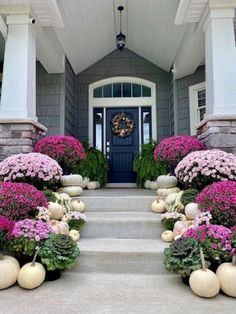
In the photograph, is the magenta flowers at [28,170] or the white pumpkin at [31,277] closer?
the white pumpkin at [31,277]

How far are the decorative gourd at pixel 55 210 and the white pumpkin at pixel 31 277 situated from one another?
845 mm

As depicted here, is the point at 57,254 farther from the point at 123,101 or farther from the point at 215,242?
the point at 123,101

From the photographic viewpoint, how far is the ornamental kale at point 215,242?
2.30m

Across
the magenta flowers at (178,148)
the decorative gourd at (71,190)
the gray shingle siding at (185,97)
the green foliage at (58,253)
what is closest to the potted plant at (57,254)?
the green foliage at (58,253)

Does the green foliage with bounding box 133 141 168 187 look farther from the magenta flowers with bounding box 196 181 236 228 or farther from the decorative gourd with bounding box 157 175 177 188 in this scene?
the magenta flowers with bounding box 196 181 236 228

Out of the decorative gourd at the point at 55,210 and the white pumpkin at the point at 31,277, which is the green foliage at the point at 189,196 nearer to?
the decorative gourd at the point at 55,210

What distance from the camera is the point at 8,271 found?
2.24 m

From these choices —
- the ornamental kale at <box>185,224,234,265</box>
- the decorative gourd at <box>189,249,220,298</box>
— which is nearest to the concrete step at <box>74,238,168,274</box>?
the ornamental kale at <box>185,224,234,265</box>

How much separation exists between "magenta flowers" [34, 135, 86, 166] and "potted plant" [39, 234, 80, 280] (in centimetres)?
188

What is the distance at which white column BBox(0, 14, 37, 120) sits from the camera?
422 centimetres

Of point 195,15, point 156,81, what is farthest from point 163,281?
point 156,81

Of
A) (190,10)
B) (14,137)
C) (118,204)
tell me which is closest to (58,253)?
(118,204)

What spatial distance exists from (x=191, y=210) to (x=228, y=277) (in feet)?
3.14

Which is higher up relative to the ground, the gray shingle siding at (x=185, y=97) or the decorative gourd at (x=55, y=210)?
the gray shingle siding at (x=185, y=97)
